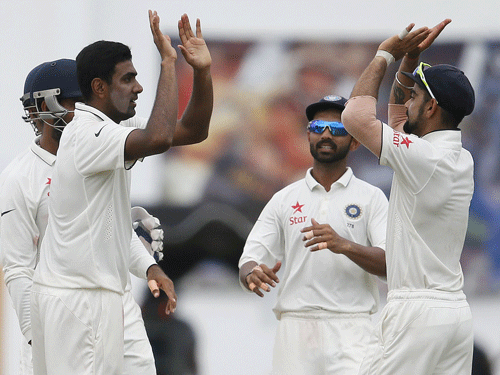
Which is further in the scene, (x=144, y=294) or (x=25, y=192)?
(x=144, y=294)

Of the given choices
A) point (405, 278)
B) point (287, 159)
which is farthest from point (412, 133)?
point (287, 159)

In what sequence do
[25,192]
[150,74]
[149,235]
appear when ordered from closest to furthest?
[25,192] → [149,235] → [150,74]

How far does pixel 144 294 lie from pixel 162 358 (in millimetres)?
464

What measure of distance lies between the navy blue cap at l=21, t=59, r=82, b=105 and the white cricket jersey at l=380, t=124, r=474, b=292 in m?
1.42

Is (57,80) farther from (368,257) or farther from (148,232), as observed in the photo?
(368,257)

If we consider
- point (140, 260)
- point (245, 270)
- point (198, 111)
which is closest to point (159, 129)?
point (198, 111)

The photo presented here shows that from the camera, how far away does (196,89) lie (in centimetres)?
365

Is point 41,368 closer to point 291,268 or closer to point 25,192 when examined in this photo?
point 25,192

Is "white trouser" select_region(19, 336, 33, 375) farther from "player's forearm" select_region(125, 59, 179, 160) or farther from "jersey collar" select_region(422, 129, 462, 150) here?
"jersey collar" select_region(422, 129, 462, 150)

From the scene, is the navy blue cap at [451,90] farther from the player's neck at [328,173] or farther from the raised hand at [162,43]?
the player's neck at [328,173]

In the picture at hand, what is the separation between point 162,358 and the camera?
6375mm

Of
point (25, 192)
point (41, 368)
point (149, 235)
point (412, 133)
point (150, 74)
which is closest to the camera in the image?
point (41, 368)

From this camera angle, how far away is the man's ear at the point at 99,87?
11.2 feet

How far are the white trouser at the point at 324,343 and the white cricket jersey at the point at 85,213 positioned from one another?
150cm
